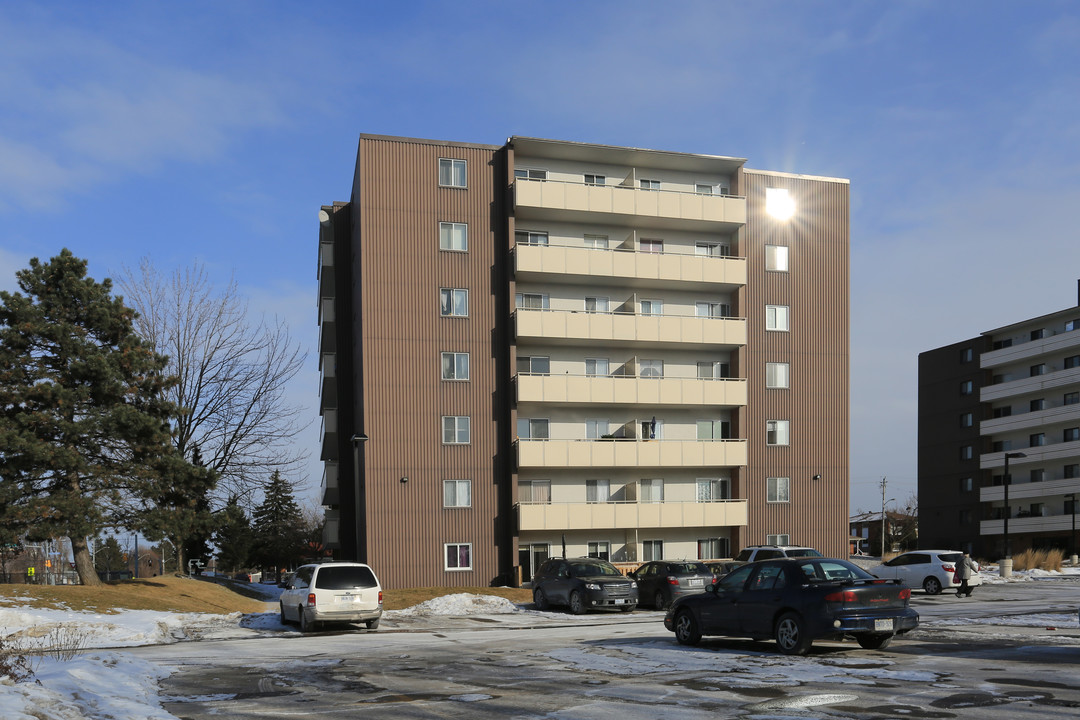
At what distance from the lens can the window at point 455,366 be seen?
42.6 metres

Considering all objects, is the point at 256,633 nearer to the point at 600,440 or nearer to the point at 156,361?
the point at 156,361

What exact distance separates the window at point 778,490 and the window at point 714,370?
563 centimetres

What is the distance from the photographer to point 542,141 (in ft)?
145

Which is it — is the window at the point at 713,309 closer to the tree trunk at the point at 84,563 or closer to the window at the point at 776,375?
the window at the point at 776,375

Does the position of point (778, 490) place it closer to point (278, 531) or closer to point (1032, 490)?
point (1032, 490)

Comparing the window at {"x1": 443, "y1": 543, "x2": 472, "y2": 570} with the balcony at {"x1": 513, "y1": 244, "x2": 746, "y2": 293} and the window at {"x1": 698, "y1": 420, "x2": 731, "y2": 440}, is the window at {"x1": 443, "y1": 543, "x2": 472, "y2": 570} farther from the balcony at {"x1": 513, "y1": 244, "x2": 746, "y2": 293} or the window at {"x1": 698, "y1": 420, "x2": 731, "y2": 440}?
the window at {"x1": 698, "y1": 420, "x2": 731, "y2": 440}

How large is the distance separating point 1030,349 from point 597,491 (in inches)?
1980

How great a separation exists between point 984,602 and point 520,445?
19.8 m

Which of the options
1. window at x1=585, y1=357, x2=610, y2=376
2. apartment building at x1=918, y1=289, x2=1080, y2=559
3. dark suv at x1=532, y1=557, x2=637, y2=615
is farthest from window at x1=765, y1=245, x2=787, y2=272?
apartment building at x1=918, y1=289, x2=1080, y2=559

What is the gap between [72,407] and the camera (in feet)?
105

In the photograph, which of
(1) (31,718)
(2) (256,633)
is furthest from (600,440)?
(1) (31,718)

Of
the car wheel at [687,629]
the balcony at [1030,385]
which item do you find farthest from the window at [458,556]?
the balcony at [1030,385]

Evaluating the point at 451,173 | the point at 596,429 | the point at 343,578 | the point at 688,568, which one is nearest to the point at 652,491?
the point at 596,429

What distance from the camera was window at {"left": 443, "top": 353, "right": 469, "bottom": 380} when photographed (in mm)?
42625
